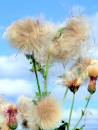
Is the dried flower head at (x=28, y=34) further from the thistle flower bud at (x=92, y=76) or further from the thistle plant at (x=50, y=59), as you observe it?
the thistle flower bud at (x=92, y=76)

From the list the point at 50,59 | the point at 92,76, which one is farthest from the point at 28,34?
the point at 92,76

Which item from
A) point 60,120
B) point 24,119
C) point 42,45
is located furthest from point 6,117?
point 42,45

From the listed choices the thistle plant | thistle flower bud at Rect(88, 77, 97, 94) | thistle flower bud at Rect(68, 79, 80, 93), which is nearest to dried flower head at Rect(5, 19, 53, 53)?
the thistle plant

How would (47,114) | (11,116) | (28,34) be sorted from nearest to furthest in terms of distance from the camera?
1. (11,116)
2. (47,114)
3. (28,34)

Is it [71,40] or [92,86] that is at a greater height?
[71,40]

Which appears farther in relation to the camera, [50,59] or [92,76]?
[92,76]

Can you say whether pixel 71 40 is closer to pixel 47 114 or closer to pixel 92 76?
pixel 92 76

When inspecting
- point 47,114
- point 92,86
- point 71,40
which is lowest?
point 47,114

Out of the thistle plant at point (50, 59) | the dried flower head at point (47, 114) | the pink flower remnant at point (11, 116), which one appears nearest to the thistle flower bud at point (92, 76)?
Answer: the thistle plant at point (50, 59)
